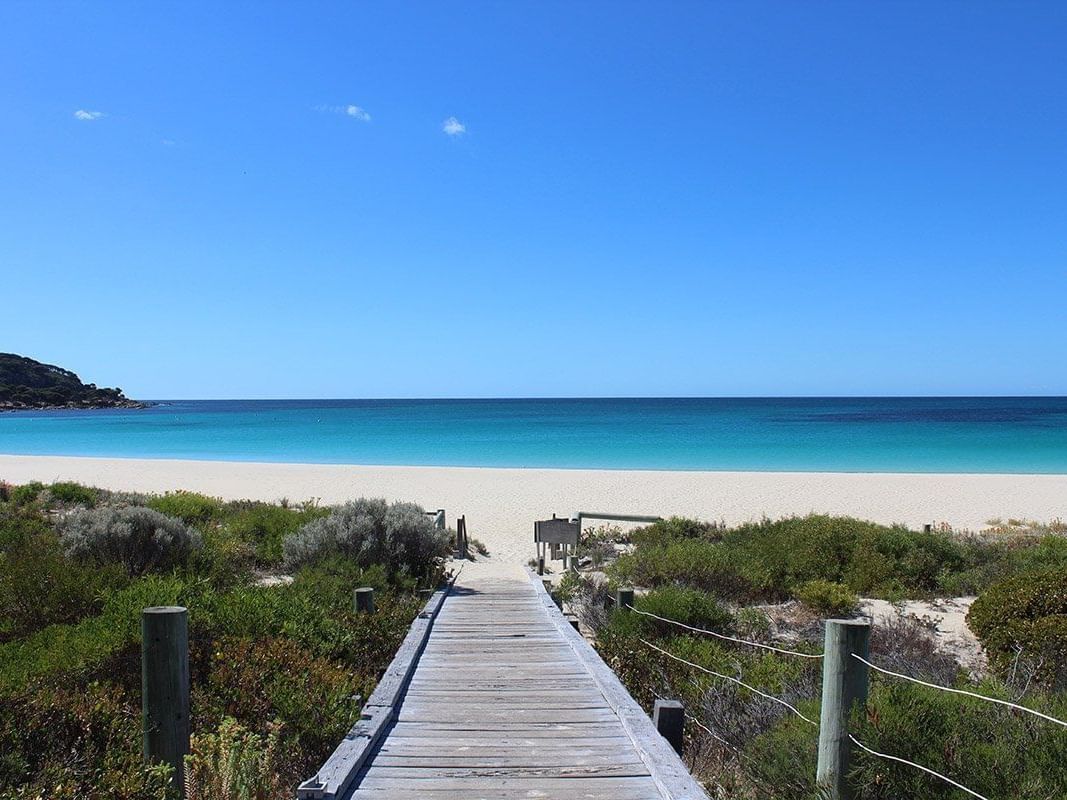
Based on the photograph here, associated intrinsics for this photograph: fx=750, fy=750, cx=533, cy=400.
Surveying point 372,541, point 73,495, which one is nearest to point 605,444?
point 73,495

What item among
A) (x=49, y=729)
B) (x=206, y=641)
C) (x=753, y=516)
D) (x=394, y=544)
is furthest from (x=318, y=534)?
(x=753, y=516)

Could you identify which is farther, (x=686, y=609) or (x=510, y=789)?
(x=686, y=609)

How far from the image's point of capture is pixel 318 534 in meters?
12.2

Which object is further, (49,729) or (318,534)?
(318,534)

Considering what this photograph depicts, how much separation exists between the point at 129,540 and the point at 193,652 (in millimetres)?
4903

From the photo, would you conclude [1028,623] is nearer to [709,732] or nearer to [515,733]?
[709,732]

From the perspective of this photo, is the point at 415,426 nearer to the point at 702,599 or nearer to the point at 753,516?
the point at 753,516

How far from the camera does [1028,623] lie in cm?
820

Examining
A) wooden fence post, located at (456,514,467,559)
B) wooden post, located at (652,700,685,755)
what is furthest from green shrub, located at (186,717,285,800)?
wooden fence post, located at (456,514,467,559)

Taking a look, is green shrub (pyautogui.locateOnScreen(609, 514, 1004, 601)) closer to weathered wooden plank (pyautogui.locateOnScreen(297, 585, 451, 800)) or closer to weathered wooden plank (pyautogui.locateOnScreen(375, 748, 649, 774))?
weathered wooden plank (pyautogui.locateOnScreen(297, 585, 451, 800))

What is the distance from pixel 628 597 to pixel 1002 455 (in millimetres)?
52668

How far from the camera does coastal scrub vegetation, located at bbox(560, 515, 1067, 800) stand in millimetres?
4301

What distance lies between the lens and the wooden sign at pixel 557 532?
1568cm

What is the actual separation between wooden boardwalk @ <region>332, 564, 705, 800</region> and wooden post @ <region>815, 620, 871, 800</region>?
79cm
